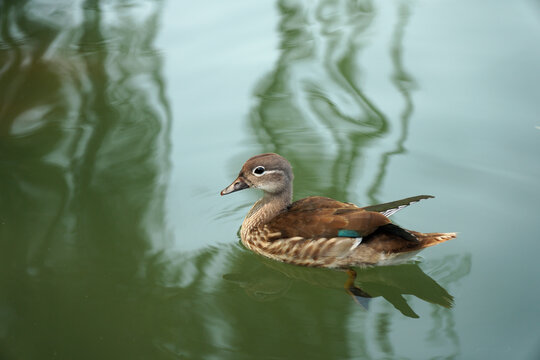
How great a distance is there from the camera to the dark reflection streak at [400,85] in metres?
5.72

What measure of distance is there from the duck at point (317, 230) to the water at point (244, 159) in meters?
0.14

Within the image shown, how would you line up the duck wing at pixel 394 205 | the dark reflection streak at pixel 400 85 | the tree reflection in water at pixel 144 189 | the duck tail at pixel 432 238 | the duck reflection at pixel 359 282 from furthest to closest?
the dark reflection streak at pixel 400 85, the duck wing at pixel 394 205, the duck tail at pixel 432 238, the duck reflection at pixel 359 282, the tree reflection in water at pixel 144 189

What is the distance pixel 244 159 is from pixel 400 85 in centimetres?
200

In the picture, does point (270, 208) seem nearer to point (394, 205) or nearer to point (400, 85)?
point (394, 205)

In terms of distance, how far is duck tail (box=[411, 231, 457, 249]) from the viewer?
468 cm

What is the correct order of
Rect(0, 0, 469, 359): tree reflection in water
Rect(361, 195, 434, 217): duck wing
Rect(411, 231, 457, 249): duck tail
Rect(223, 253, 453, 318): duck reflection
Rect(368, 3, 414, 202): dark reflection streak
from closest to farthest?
Rect(0, 0, 469, 359): tree reflection in water
Rect(223, 253, 453, 318): duck reflection
Rect(411, 231, 457, 249): duck tail
Rect(361, 195, 434, 217): duck wing
Rect(368, 3, 414, 202): dark reflection streak

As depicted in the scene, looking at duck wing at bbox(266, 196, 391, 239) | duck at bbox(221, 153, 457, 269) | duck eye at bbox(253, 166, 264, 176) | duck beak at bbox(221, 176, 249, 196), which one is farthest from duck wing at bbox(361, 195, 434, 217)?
duck beak at bbox(221, 176, 249, 196)

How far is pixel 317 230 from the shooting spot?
4.81 m

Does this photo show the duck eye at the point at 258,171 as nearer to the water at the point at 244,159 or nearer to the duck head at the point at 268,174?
the duck head at the point at 268,174

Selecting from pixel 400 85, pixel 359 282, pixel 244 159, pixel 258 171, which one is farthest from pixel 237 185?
pixel 400 85

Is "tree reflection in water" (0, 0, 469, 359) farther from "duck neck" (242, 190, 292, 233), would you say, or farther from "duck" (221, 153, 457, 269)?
"duck neck" (242, 190, 292, 233)

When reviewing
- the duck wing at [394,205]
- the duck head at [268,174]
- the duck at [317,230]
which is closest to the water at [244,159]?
the duck at [317,230]

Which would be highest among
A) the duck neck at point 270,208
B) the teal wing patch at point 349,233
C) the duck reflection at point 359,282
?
the teal wing patch at point 349,233

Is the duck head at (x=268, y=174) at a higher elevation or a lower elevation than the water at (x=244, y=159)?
higher
